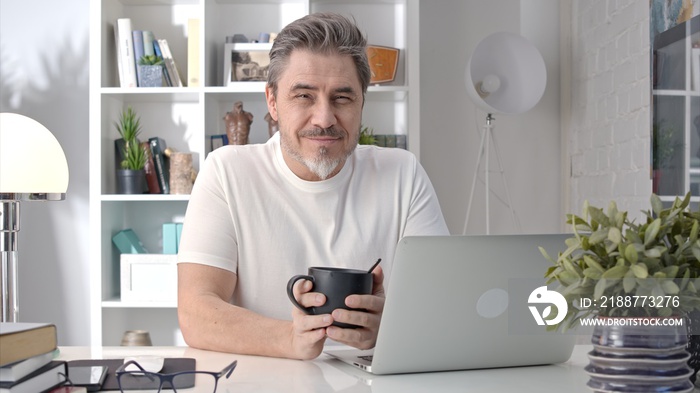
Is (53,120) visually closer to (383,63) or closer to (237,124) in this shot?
(237,124)

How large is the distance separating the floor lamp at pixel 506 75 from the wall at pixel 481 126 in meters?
0.35

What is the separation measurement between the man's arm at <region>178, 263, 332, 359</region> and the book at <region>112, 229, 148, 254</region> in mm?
1628

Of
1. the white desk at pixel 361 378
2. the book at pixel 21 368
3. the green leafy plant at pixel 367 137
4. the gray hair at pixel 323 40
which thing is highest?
the gray hair at pixel 323 40

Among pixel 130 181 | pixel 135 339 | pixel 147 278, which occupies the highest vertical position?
pixel 130 181

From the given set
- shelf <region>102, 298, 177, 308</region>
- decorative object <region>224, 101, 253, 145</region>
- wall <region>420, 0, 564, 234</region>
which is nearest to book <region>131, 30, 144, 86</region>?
decorative object <region>224, 101, 253, 145</region>

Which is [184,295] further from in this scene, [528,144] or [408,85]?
[528,144]

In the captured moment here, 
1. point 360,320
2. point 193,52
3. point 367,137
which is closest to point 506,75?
point 367,137

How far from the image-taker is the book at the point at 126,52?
3207 mm

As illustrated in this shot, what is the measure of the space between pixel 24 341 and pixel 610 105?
2.58 m

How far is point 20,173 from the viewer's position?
2.31 meters

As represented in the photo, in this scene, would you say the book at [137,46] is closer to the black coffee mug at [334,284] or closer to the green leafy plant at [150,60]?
the green leafy plant at [150,60]

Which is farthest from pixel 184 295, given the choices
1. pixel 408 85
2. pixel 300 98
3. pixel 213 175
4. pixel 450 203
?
pixel 450 203

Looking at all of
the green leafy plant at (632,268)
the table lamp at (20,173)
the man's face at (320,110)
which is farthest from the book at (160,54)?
the green leafy plant at (632,268)

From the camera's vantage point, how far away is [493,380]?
1146mm
